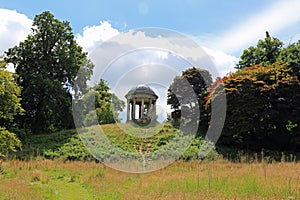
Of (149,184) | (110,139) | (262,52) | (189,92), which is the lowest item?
(149,184)

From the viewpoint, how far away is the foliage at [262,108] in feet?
67.3

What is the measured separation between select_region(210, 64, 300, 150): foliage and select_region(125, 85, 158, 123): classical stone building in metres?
7.49

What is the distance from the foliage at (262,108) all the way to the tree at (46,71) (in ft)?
46.7

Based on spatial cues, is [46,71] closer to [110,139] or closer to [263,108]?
[110,139]

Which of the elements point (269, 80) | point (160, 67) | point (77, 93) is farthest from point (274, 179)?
point (77, 93)

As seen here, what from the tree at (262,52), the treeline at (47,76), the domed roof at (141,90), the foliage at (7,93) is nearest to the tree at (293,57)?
the tree at (262,52)

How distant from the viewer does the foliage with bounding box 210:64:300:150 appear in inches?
808

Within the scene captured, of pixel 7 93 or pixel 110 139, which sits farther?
pixel 110 139

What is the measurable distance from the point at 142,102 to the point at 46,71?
8.96 metres

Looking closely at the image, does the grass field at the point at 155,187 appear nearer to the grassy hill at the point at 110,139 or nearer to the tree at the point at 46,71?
the grassy hill at the point at 110,139

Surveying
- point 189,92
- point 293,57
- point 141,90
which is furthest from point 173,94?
point 293,57

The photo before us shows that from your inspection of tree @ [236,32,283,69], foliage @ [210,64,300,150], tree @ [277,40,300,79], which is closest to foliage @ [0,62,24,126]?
foliage @ [210,64,300,150]

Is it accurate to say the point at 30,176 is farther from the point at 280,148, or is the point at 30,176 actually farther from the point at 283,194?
the point at 280,148

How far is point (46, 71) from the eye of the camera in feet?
95.1
